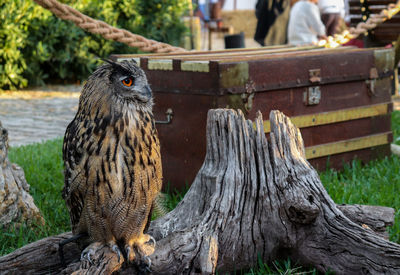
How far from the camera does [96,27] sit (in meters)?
5.07

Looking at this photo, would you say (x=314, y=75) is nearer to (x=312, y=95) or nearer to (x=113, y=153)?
(x=312, y=95)

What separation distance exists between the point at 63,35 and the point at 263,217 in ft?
27.7

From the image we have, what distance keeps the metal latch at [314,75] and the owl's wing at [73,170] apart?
9.26ft

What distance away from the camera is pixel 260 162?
10.8 ft

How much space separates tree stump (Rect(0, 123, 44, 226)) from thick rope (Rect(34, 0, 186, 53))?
4.76ft

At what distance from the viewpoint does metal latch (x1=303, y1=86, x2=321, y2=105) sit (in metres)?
5.12

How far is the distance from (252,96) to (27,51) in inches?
281

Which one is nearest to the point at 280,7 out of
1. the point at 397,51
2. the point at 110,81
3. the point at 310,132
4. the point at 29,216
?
the point at 397,51

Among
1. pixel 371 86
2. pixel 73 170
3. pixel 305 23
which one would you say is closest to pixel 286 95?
pixel 371 86

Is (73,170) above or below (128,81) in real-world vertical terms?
below

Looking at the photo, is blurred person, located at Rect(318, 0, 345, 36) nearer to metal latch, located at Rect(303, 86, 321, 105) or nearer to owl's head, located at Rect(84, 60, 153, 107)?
metal latch, located at Rect(303, 86, 321, 105)

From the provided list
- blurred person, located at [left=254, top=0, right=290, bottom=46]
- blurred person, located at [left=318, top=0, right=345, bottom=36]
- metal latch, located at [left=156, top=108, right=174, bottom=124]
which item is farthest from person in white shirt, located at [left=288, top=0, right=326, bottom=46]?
metal latch, located at [left=156, top=108, right=174, bottom=124]

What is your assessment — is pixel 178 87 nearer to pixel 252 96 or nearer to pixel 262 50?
pixel 252 96

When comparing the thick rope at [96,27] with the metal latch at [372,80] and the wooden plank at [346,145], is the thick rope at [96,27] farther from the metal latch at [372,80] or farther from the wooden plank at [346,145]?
the metal latch at [372,80]
